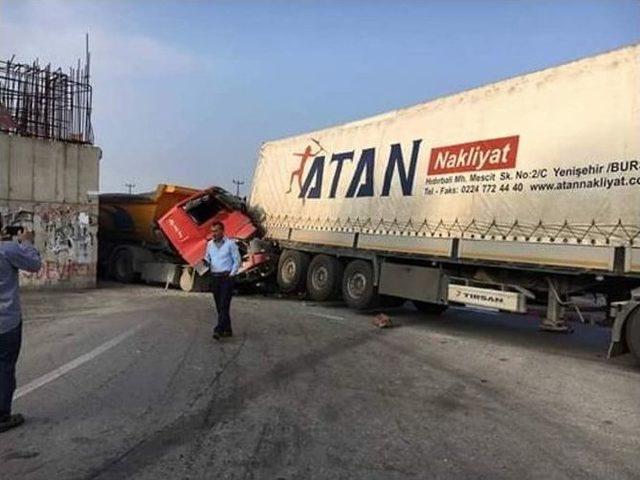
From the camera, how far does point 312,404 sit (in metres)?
6.84

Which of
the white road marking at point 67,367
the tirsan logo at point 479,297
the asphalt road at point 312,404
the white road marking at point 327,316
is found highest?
the tirsan logo at point 479,297

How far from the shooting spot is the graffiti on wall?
18125mm

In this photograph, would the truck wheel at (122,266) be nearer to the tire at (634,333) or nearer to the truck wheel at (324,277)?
the truck wheel at (324,277)

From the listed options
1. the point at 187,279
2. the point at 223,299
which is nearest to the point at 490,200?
the point at 223,299

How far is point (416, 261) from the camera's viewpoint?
45.6 feet

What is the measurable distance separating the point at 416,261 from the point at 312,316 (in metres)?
2.26

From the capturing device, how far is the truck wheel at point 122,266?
2222 cm

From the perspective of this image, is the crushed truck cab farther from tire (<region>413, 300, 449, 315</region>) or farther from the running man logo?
tire (<region>413, 300, 449, 315</region>)

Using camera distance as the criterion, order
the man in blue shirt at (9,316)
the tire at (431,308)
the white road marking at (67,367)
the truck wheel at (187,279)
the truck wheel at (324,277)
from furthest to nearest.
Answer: the truck wheel at (187,279), the truck wheel at (324,277), the tire at (431,308), the white road marking at (67,367), the man in blue shirt at (9,316)

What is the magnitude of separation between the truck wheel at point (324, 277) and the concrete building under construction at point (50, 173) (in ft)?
20.4

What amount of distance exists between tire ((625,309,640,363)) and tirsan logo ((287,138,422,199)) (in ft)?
17.1

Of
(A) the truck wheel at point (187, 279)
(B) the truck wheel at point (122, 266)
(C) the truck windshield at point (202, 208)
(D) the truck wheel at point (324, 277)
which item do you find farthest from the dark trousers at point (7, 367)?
(B) the truck wheel at point (122, 266)

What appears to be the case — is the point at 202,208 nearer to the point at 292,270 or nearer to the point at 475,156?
the point at 292,270

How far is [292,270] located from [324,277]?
1341 mm
